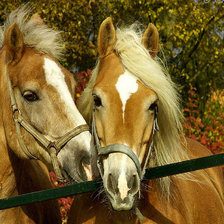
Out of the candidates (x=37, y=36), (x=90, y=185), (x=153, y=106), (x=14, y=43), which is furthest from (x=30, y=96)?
(x=153, y=106)

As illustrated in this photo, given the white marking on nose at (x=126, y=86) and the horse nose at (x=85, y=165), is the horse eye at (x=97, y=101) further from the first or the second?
the horse nose at (x=85, y=165)

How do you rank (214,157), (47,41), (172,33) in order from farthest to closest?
1. (172,33)
2. (47,41)
3. (214,157)

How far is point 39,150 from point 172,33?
642 centimetres

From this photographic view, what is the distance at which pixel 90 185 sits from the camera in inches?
97.8

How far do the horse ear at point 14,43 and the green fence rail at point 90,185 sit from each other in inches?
42.0

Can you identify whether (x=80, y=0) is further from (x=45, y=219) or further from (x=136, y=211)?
(x=136, y=211)

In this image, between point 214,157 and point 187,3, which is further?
point 187,3

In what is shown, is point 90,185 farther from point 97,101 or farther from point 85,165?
point 97,101

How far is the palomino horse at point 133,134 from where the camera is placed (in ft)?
7.41

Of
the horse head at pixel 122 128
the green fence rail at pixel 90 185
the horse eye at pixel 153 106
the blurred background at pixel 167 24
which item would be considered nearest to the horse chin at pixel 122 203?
the horse head at pixel 122 128

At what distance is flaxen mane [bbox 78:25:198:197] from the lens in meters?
2.56

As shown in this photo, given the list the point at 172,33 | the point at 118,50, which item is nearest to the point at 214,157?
the point at 118,50

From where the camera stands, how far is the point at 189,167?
8.09ft

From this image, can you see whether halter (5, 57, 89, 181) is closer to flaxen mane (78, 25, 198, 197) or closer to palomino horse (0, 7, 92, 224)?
palomino horse (0, 7, 92, 224)
